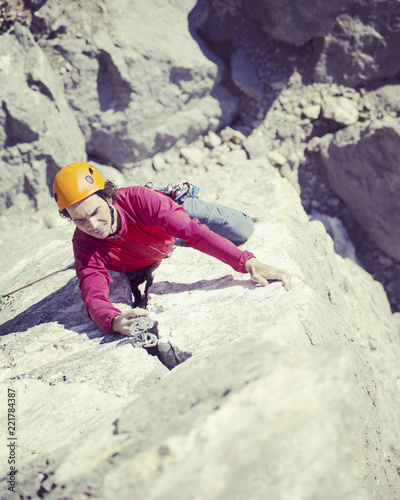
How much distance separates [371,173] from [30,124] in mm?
5106

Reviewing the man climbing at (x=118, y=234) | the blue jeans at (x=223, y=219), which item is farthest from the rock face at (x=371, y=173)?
the man climbing at (x=118, y=234)

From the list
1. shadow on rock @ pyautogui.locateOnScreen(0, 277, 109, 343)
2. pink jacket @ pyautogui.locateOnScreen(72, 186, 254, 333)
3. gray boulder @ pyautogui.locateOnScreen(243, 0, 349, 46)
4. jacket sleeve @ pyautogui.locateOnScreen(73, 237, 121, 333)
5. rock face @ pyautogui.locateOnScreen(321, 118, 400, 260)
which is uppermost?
gray boulder @ pyautogui.locateOnScreen(243, 0, 349, 46)

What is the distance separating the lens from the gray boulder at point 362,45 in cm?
569

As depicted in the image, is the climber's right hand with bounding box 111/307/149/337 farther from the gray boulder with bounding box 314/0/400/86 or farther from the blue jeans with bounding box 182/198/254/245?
the gray boulder with bounding box 314/0/400/86

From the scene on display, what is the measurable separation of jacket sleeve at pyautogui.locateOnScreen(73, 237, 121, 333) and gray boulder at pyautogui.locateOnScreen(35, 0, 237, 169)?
3602mm

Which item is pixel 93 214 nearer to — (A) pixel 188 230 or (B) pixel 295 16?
(A) pixel 188 230

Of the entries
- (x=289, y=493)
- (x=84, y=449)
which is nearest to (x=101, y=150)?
(x=84, y=449)

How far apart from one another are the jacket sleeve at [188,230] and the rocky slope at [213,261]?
12.1 inches

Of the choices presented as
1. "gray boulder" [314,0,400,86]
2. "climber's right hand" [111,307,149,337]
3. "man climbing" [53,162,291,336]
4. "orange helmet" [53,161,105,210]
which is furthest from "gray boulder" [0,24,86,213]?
"gray boulder" [314,0,400,86]

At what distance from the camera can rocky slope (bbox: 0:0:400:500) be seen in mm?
1461

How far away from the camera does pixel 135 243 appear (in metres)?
3.28

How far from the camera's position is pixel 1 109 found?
5.07m

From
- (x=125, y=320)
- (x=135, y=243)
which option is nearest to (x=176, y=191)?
(x=135, y=243)

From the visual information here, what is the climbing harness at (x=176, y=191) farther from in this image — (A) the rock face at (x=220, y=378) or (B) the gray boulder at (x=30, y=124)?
(B) the gray boulder at (x=30, y=124)
